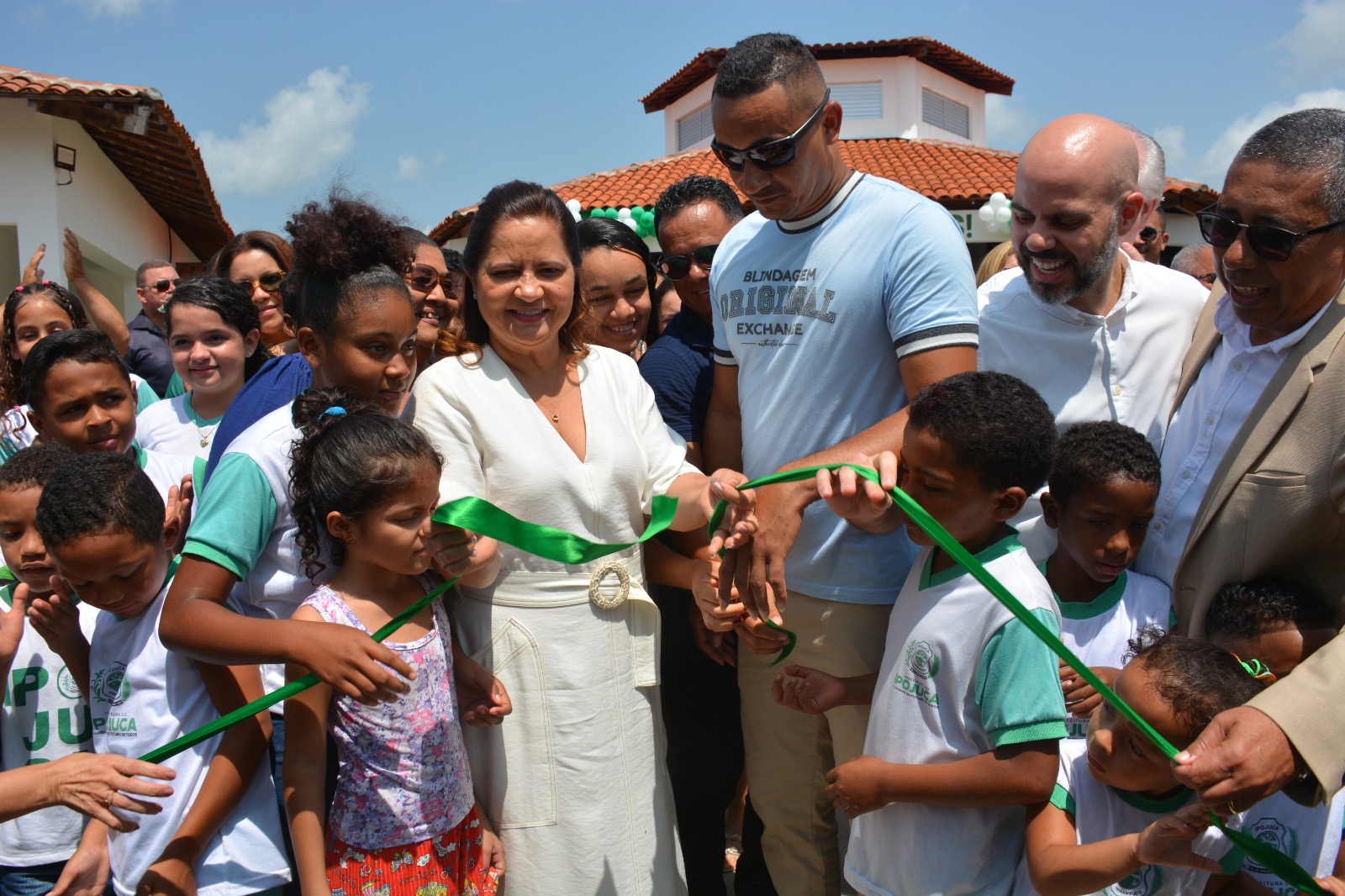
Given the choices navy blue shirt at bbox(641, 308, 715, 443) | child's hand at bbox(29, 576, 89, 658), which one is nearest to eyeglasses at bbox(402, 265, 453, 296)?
navy blue shirt at bbox(641, 308, 715, 443)

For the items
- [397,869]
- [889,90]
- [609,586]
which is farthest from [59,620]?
[889,90]

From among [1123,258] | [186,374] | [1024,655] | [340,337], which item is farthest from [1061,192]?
[186,374]

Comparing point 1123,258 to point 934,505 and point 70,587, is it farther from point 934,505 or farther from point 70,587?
point 70,587

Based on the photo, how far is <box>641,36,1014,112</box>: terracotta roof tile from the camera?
2733cm

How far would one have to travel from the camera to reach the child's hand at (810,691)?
9.04 feet

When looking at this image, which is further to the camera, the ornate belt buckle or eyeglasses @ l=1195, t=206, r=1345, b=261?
the ornate belt buckle

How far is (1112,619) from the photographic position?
2.80 meters

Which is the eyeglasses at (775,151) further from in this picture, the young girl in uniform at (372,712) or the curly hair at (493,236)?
the young girl in uniform at (372,712)

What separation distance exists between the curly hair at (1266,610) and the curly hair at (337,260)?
96.2 inches

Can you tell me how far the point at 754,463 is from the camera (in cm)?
312

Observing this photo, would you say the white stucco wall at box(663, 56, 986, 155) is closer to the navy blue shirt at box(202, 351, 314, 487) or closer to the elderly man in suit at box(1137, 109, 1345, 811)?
the navy blue shirt at box(202, 351, 314, 487)

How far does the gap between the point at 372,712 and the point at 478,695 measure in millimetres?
322

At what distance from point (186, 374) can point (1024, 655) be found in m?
3.46

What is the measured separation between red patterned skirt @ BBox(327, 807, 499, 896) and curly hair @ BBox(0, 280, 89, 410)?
9.90 ft
